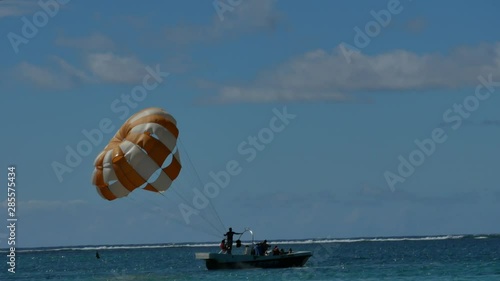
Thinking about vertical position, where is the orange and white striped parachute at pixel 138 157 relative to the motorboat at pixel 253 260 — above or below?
above

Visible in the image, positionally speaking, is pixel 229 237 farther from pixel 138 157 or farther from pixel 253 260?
pixel 138 157

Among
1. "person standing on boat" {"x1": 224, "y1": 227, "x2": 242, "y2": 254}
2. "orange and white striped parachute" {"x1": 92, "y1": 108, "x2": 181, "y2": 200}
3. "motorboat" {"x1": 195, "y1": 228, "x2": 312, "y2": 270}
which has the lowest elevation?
"motorboat" {"x1": 195, "y1": 228, "x2": 312, "y2": 270}

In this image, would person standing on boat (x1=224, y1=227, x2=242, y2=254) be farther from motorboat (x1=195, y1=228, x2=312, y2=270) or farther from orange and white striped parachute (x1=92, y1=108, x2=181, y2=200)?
orange and white striped parachute (x1=92, y1=108, x2=181, y2=200)

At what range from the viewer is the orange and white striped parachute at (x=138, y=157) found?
4250cm

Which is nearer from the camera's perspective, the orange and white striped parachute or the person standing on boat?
the orange and white striped parachute

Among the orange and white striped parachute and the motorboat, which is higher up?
the orange and white striped parachute

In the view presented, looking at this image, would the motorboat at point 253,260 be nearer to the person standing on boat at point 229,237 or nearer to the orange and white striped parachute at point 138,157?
the person standing on boat at point 229,237

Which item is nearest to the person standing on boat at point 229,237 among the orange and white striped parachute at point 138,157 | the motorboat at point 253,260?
the motorboat at point 253,260

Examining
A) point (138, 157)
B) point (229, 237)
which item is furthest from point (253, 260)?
point (138, 157)

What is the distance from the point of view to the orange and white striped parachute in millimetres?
42500

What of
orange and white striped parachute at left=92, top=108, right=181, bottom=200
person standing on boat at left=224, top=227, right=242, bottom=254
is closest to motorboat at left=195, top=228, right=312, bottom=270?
person standing on boat at left=224, top=227, right=242, bottom=254

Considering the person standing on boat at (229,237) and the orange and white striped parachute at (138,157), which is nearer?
the orange and white striped parachute at (138,157)

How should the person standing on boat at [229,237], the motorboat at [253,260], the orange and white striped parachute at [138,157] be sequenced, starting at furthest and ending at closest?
the motorboat at [253,260] → the person standing on boat at [229,237] → the orange and white striped parachute at [138,157]

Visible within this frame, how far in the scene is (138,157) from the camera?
42.5m
